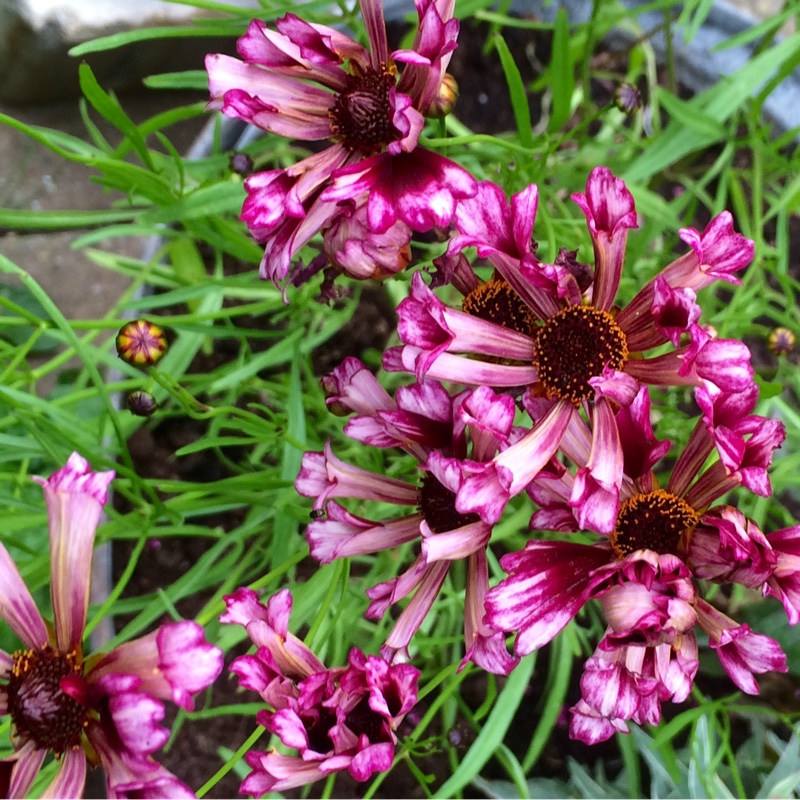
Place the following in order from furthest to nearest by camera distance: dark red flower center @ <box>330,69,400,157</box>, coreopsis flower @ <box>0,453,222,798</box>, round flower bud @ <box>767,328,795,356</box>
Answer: round flower bud @ <box>767,328,795,356</box> < dark red flower center @ <box>330,69,400,157</box> < coreopsis flower @ <box>0,453,222,798</box>

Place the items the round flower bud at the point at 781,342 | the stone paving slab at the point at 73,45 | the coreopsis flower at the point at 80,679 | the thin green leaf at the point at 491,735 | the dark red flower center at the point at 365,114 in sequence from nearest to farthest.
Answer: the coreopsis flower at the point at 80,679
the dark red flower center at the point at 365,114
the thin green leaf at the point at 491,735
the round flower bud at the point at 781,342
the stone paving slab at the point at 73,45

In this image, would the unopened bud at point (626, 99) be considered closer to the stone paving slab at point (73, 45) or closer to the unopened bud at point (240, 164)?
the unopened bud at point (240, 164)

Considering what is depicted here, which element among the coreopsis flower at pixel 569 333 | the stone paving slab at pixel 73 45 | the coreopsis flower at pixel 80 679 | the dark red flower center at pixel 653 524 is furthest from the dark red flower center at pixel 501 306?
the stone paving slab at pixel 73 45

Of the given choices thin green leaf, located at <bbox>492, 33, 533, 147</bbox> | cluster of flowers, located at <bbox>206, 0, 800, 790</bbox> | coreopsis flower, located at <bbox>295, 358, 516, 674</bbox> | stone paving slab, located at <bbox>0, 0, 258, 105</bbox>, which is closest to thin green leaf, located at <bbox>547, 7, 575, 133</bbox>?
thin green leaf, located at <bbox>492, 33, 533, 147</bbox>

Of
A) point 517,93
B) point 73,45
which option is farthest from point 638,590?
point 73,45

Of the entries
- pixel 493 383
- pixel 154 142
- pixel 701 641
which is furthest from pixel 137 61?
pixel 701 641

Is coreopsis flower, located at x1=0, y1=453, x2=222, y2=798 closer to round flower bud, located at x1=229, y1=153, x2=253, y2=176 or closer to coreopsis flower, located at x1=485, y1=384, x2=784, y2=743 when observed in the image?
coreopsis flower, located at x1=485, y1=384, x2=784, y2=743
